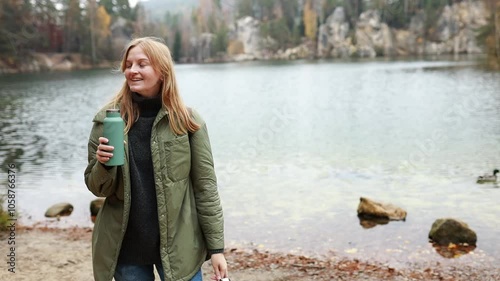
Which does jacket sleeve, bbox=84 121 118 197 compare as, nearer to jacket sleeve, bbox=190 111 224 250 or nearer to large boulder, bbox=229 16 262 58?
jacket sleeve, bbox=190 111 224 250

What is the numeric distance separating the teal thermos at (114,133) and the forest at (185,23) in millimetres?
48311

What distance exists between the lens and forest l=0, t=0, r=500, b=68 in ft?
261

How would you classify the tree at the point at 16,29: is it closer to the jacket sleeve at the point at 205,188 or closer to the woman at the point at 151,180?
the woman at the point at 151,180

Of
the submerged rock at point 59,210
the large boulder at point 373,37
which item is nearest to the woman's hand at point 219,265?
the submerged rock at point 59,210

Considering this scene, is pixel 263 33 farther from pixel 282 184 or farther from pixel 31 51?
pixel 282 184

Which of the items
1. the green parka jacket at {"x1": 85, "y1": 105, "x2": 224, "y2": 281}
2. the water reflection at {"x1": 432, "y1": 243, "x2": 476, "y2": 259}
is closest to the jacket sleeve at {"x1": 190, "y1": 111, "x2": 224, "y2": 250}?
the green parka jacket at {"x1": 85, "y1": 105, "x2": 224, "y2": 281}

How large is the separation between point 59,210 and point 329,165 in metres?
7.70

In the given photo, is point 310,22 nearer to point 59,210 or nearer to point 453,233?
point 59,210

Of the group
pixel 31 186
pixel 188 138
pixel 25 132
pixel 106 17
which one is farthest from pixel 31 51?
pixel 188 138

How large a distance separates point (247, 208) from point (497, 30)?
42.6 metres

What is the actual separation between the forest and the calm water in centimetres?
2496

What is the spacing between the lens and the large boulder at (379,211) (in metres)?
9.99

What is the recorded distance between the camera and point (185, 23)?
15588cm

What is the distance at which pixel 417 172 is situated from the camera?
1410 centimetres
